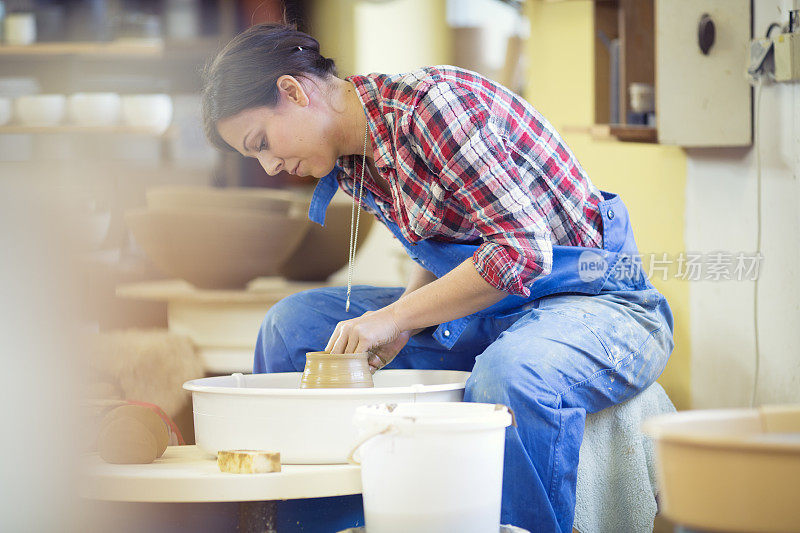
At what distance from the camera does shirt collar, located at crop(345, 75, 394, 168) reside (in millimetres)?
→ 1619

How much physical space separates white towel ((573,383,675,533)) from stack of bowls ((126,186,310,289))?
1.61 meters

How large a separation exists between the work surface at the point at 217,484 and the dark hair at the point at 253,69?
631 mm

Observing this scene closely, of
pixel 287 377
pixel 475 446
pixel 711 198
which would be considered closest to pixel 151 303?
pixel 287 377

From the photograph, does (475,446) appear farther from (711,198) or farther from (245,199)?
(245,199)

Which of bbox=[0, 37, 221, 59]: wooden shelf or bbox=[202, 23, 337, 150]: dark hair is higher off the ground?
bbox=[0, 37, 221, 59]: wooden shelf

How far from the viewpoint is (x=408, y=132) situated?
155cm

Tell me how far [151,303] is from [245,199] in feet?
1.68

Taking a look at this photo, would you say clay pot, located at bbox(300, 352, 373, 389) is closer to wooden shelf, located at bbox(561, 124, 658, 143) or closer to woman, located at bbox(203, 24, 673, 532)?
woman, located at bbox(203, 24, 673, 532)

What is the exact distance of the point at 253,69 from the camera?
1.58 metres

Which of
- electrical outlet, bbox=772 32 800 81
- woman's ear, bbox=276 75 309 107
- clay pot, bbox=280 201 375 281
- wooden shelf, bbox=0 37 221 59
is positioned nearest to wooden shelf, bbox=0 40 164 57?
wooden shelf, bbox=0 37 221 59

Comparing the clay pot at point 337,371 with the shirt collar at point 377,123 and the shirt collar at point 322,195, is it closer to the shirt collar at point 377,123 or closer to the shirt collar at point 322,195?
the shirt collar at point 377,123

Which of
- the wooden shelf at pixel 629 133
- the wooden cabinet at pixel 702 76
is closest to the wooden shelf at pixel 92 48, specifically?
the wooden shelf at pixel 629 133

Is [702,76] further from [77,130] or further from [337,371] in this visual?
[77,130]

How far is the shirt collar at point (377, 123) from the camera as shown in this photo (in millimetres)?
1619
